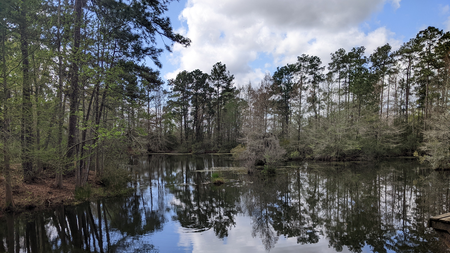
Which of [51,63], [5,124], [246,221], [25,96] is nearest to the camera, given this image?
[5,124]

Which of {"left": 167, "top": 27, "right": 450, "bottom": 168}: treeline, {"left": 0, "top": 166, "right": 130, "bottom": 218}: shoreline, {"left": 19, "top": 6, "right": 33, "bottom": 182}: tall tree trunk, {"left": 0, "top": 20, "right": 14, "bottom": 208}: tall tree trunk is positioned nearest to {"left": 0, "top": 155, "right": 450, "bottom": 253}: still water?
{"left": 0, "top": 166, "right": 130, "bottom": 218}: shoreline

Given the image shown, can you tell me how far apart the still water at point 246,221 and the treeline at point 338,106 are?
28.4 ft

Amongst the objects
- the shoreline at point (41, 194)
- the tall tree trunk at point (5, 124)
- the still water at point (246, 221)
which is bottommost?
the still water at point (246, 221)

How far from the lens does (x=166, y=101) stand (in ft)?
156

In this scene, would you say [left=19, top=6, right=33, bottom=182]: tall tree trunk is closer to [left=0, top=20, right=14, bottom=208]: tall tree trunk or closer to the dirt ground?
[left=0, top=20, right=14, bottom=208]: tall tree trunk

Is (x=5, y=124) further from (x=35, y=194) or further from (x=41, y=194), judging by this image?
(x=41, y=194)

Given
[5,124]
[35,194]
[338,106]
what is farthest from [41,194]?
[338,106]

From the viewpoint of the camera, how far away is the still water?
22.0 feet

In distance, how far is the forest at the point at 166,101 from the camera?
8359 mm

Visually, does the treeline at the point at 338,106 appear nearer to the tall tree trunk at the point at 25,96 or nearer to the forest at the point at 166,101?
the forest at the point at 166,101

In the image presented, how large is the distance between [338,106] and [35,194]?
110ft

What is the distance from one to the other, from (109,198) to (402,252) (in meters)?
12.2

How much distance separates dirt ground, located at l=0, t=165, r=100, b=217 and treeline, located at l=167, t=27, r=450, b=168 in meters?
13.4


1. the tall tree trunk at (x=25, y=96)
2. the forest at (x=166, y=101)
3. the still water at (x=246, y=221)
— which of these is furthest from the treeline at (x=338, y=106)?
the tall tree trunk at (x=25, y=96)
